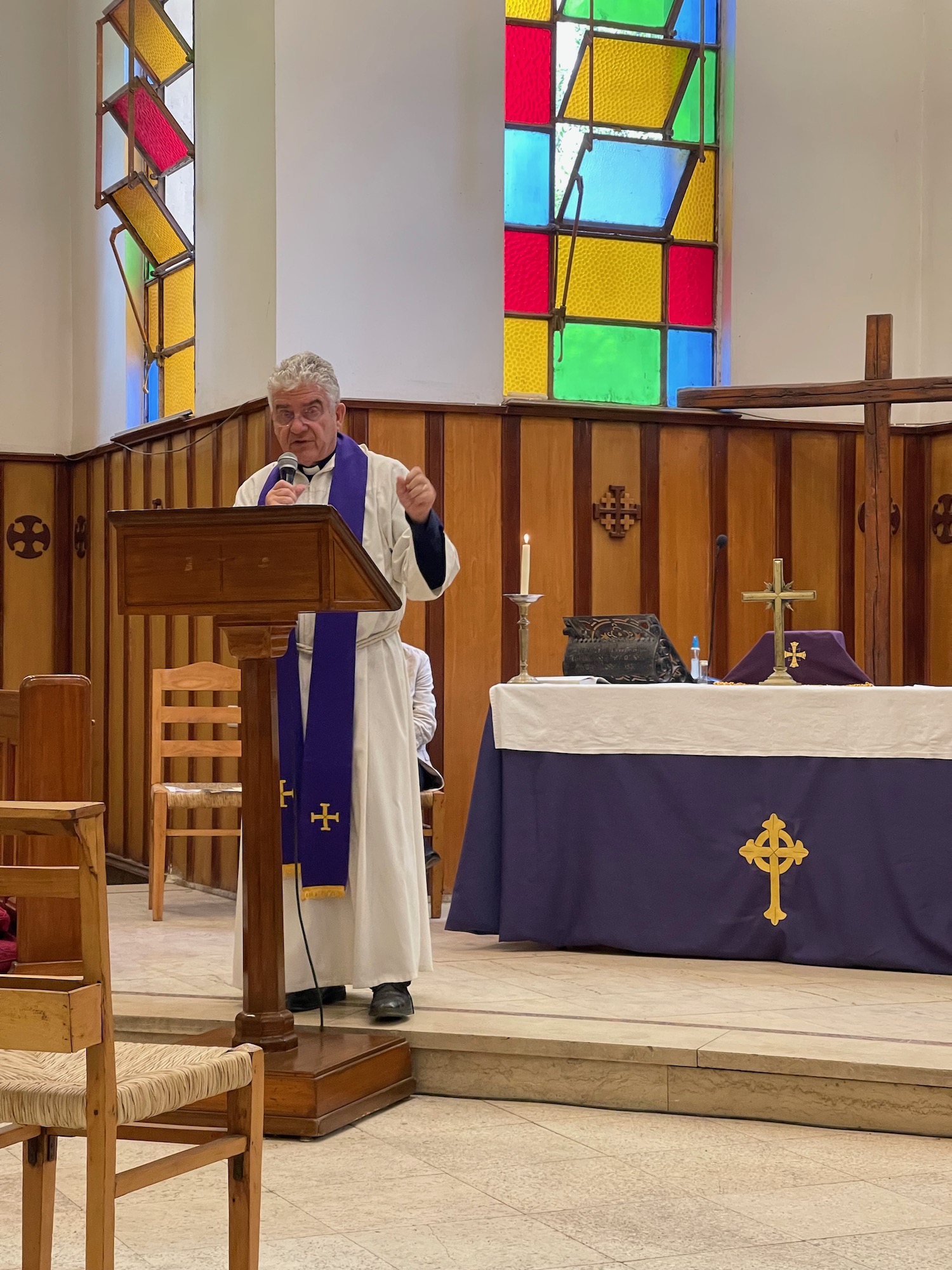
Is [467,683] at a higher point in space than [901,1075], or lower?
higher

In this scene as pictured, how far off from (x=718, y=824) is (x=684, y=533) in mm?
2509

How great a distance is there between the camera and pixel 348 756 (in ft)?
14.2

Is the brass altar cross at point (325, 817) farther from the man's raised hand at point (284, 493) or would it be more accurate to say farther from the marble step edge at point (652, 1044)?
the man's raised hand at point (284, 493)

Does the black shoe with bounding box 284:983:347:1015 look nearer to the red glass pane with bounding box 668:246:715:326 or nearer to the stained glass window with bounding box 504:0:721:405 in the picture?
the stained glass window with bounding box 504:0:721:405

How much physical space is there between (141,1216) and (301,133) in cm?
488

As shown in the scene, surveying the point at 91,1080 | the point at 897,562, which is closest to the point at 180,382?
the point at 897,562

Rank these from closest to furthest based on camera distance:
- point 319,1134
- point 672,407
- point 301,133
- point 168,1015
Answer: point 319,1134, point 168,1015, point 301,133, point 672,407

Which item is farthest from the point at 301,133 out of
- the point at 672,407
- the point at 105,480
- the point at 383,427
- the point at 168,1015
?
the point at 168,1015

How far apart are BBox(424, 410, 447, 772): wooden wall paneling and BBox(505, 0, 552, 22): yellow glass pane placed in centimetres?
192

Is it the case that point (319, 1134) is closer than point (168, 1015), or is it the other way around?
point (319, 1134)

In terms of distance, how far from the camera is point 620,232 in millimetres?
7676

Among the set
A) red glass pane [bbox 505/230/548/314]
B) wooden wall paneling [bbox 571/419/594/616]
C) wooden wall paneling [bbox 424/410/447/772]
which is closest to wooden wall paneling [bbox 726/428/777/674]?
wooden wall paneling [bbox 571/419/594/616]

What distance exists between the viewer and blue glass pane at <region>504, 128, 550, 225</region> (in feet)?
24.3

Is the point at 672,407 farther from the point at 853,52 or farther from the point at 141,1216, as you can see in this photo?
the point at 141,1216
